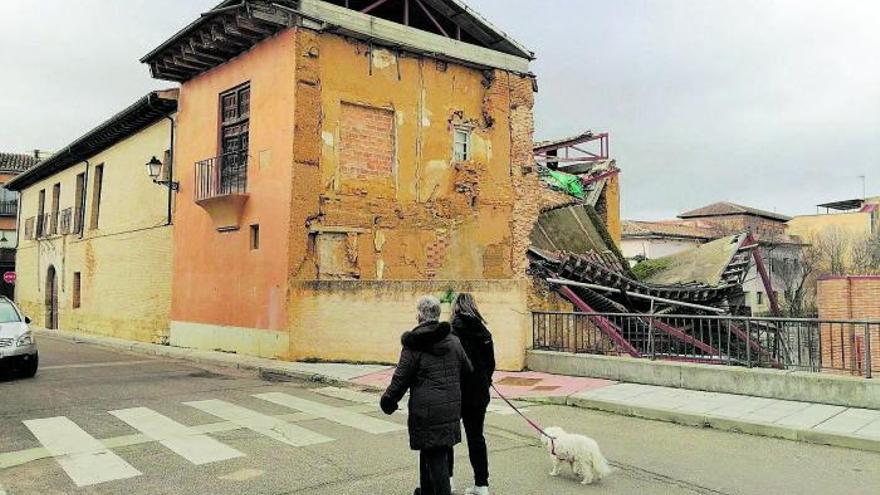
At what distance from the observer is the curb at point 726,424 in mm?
7074

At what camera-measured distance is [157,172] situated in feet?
59.8

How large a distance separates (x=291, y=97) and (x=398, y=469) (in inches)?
419

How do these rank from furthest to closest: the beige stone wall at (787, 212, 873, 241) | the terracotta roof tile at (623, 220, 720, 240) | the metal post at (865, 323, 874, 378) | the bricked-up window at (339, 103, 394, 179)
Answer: the beige stone wall at (787, 212, 873, 241) < the terracotta roof tile at (623, 220, 720, 240) < the bricked-up window at (339, 103, 394, 179) < the metal post at (865, 323, 874, 378)

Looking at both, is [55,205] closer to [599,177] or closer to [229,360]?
[229,360]

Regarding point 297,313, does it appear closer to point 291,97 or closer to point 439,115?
point 291,97

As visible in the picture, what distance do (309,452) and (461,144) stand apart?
500 inches

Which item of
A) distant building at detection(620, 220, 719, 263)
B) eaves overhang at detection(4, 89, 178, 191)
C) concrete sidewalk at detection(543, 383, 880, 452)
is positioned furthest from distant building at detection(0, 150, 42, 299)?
concrete sidewalk at detection(543, 383, 880, 452)

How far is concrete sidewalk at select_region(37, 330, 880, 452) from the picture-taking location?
7.45 m

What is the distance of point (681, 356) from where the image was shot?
1093 cm

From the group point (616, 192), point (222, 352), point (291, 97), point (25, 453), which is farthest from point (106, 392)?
point (616, 192)

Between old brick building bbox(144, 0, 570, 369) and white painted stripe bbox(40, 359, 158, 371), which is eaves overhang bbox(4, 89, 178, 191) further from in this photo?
white painted stripe bbox(40, 359, 158, 371)

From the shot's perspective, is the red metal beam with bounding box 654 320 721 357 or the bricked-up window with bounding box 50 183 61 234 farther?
the bricked-up window with bounding box 50 183 61 234

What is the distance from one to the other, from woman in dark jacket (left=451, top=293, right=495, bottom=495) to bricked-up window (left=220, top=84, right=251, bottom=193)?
12188mm

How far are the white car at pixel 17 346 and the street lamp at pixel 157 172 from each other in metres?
6.33
